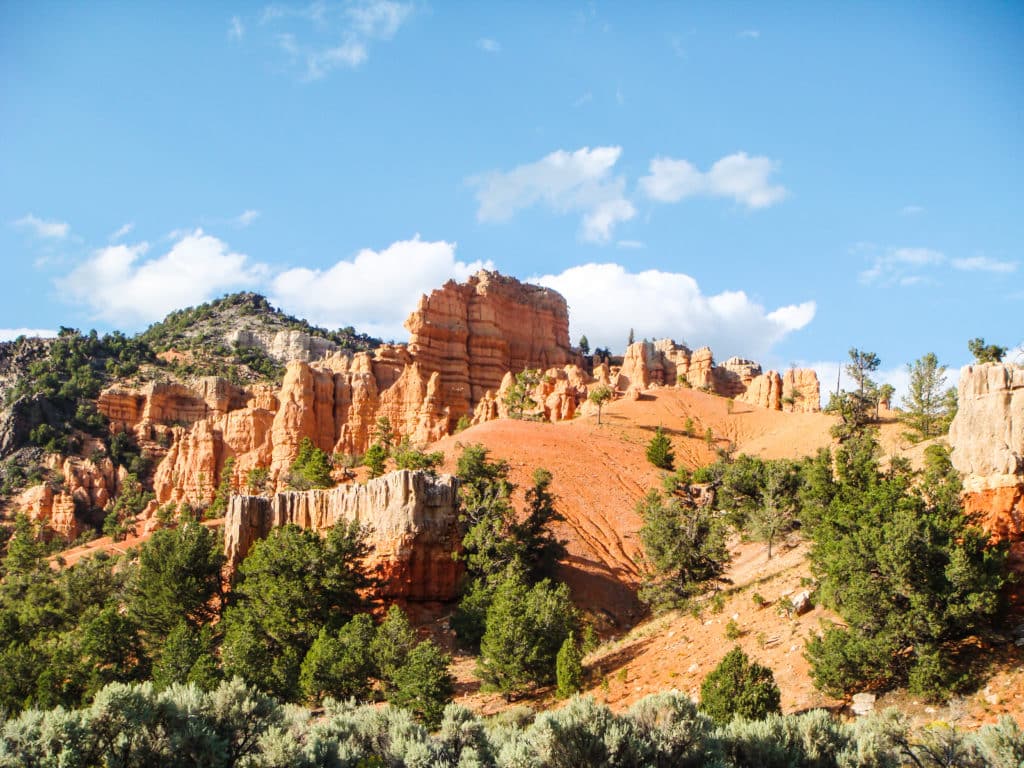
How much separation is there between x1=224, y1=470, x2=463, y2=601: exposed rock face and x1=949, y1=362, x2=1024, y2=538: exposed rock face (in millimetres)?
18705

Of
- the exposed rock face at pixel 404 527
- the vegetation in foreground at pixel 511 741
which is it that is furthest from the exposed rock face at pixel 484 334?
the vegetation in foreground at pixel 511 741

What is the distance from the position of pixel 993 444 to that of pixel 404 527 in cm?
2035

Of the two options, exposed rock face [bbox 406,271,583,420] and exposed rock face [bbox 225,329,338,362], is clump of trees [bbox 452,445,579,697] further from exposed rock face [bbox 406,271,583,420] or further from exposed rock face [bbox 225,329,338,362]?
exposed rock face [bbox 225,329,338,362]

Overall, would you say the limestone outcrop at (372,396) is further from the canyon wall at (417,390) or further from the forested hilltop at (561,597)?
the forested hilltop at (561,597)

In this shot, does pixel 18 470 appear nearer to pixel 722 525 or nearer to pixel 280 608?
pixel 280 608

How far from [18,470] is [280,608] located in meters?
70.7

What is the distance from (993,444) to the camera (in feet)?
80.6

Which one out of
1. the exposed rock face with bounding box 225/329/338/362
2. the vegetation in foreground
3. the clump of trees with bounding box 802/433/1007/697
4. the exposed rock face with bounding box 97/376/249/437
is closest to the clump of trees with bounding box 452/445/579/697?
the clump of trees with bounding box 802/433/1007/697

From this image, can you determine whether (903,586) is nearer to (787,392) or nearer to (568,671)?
(568,671)

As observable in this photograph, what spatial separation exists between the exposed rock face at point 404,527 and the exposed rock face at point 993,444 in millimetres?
18705

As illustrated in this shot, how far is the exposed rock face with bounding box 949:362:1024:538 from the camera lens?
929 inches

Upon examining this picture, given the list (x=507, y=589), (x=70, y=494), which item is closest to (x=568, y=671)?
(x=507, y=589)

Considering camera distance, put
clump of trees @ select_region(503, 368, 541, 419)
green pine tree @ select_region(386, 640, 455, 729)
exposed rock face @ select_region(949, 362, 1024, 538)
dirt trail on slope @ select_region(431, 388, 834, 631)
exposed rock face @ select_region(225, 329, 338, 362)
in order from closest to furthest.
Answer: exposed rock face @ select_region(949, 362, 1024, 538), green pine tree @ select_region(386, 640, 455, 729), dirt trail on slope @ select_region(431, 388, 834, 631), clump of trees @ select_region(503, 368, 541, 419), exposed rock face @ select_region(225, 329, 338, 362)

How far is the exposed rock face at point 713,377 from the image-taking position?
8125 centimetres
